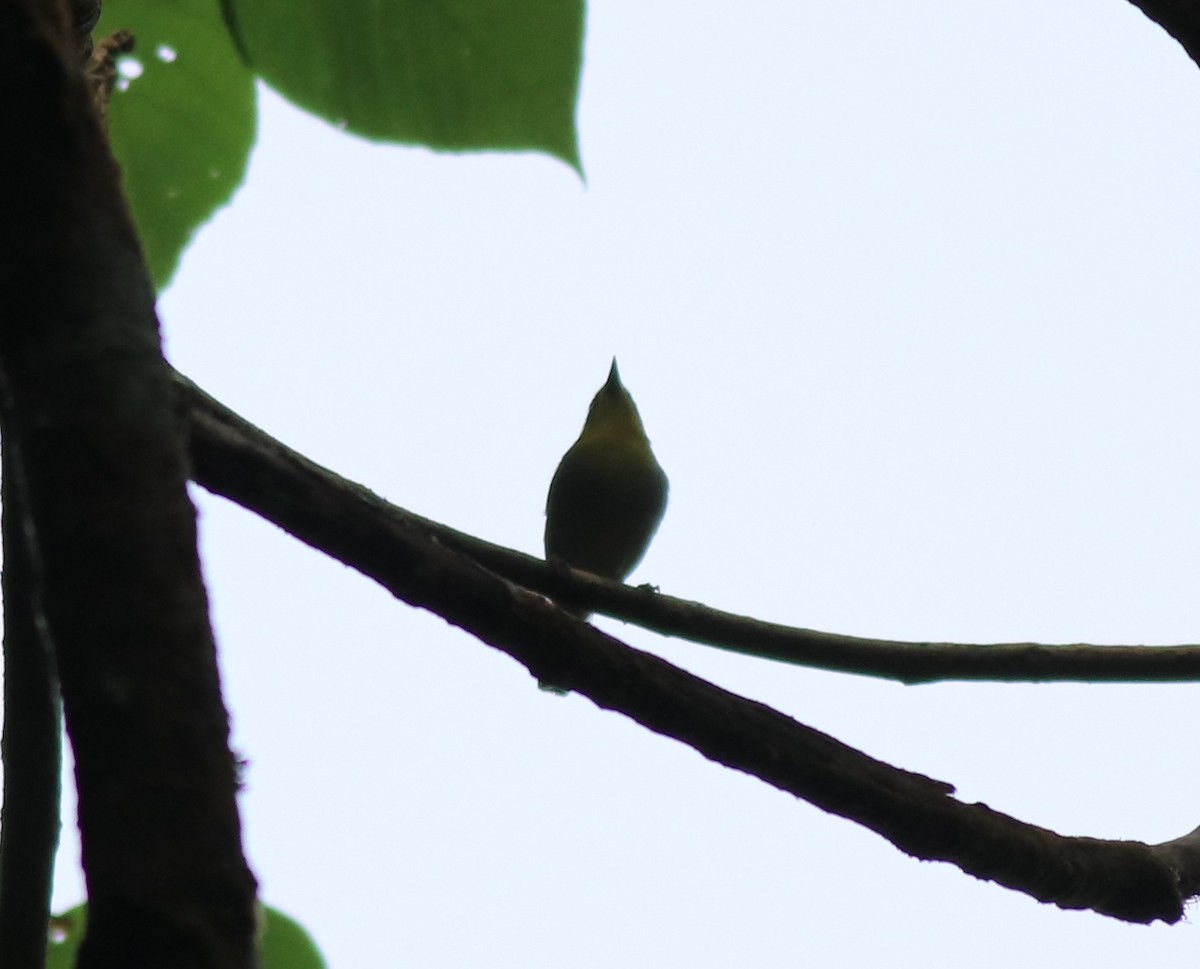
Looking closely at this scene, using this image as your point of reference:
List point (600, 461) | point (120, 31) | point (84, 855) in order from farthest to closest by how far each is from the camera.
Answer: point (600, 461) → point (120, 31) → point (84, 855)

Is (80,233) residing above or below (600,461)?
below

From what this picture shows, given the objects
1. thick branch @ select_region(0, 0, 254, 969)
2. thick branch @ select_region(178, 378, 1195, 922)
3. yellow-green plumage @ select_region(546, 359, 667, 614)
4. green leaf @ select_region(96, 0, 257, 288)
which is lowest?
thick branch @ select_region(0, 0, 254, 969)

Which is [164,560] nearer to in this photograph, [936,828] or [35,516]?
[35,516]

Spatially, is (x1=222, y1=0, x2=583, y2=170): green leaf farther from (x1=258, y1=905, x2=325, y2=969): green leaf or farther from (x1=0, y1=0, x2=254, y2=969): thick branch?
(x1=258, y1=905, x2=325, y2=969): green leaf

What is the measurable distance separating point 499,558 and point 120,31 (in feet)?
2.49

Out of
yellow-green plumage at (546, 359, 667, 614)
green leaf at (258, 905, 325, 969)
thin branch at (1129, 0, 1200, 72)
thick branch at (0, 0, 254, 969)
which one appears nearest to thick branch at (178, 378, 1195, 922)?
green leaf at (258, 905, 325, 969)

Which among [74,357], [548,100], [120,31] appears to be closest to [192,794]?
[74,357]

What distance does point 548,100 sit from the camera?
996 mm

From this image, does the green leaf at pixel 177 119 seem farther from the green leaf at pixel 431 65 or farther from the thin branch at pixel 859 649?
the thin branch at pixel 859 649

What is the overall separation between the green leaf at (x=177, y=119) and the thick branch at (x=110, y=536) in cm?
69

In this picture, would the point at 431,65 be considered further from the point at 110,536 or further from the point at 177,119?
the point at 110,536

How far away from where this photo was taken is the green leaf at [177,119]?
1.21 metres

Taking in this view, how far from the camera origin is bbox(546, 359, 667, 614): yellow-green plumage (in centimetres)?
486

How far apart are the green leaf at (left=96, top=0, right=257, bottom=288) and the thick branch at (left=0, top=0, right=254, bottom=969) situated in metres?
0.69
